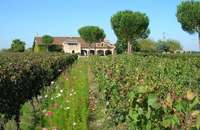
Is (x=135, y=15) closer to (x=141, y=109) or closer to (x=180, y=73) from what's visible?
(x=180, y=73)

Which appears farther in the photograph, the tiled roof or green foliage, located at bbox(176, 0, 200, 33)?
the tiled roof

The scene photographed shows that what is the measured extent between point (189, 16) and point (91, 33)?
6030 centimetres

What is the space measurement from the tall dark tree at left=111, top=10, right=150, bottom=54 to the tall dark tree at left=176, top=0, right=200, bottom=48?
18581mm

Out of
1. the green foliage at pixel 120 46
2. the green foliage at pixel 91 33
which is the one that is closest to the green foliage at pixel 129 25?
the green foliage at pixel 120 46

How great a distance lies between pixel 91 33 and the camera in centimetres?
12800

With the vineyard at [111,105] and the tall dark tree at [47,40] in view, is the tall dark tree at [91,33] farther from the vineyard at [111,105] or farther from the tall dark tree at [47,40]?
the vineyard at [111,105]

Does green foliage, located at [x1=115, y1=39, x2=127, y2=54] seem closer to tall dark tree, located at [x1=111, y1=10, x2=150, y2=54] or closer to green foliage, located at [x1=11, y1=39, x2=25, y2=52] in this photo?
tall dark tree, located at [x1=111, y1=10, x2=150, y2=54]

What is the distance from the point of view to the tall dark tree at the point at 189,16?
6962cm

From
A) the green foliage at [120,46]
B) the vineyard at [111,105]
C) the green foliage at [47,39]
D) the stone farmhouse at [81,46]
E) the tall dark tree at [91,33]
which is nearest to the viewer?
the vineyard at [111,105]

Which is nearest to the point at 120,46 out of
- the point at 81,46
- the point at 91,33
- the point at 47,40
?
the point at 91,33

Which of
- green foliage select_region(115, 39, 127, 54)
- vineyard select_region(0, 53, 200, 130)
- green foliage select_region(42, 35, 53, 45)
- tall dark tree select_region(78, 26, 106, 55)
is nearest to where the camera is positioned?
vineyard select_region(0, 53, 200, 130)

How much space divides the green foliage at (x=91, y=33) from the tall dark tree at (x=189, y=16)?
5818 cm

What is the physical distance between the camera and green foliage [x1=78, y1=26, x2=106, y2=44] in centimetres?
12812

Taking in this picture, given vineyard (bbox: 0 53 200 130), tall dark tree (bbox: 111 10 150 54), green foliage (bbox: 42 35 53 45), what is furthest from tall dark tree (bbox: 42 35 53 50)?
vineyard (bbox: 0 53 200 130)
